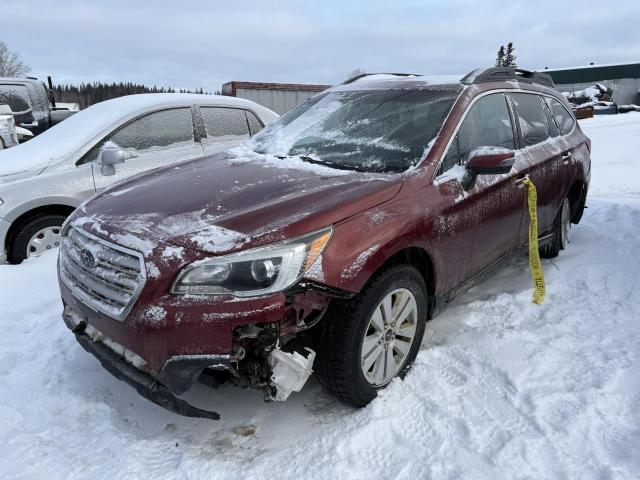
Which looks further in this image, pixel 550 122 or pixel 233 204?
→ pixel 550 122

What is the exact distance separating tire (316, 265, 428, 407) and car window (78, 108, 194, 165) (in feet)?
11.8

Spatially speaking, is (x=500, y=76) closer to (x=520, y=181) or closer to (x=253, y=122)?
(x=520, y=181)

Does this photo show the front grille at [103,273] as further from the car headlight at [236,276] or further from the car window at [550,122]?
the car window at [550,122]

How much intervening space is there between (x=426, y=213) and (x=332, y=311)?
779mm

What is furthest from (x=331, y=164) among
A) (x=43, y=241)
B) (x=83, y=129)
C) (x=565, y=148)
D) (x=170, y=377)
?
(x=83, y=129)

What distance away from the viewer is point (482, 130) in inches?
134

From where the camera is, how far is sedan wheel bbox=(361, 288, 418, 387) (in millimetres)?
2492

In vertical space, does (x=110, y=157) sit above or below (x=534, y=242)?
above

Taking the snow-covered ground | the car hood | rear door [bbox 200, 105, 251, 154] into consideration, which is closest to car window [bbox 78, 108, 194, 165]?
rear door [bbox 200, 105, 251, 154]

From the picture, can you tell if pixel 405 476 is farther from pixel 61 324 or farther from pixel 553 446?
pixel 61 324

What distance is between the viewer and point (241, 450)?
2357 mm

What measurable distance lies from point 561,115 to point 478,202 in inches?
89.9

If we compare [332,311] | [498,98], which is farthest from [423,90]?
[332,311]

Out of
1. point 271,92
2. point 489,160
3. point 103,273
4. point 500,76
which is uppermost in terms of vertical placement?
point 271,92
